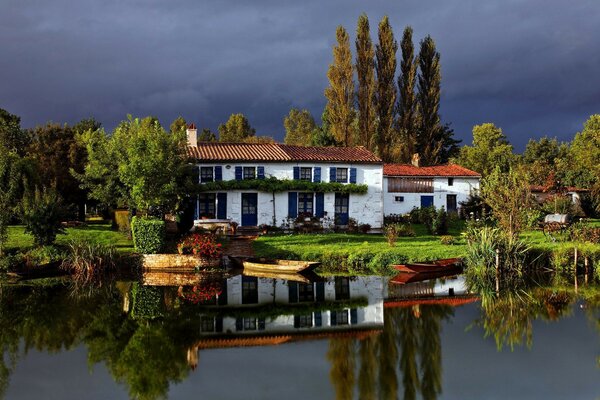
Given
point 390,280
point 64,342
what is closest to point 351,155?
point 390,280

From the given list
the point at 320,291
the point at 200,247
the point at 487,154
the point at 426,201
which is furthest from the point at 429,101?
the point at 320,291

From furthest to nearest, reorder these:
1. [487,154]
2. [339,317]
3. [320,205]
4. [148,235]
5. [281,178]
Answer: [487,154] < [320,205] < [281,178] < [148,235] < [339,317]

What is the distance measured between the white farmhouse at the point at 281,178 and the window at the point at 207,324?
62.3ft

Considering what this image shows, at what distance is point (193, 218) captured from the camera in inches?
1421

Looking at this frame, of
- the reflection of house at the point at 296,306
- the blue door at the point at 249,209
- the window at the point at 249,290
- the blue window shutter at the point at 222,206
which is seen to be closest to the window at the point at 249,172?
the blue door at the point at 249,209

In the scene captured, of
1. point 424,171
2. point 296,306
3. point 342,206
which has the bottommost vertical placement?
→ point 296,306

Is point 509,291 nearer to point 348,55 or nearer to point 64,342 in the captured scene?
point 64,342

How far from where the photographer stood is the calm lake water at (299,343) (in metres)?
11.2

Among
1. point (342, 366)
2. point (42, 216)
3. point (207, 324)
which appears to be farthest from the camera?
point (42, 216)

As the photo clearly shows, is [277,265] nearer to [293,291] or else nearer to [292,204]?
[293,291]

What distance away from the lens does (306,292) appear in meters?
21.4

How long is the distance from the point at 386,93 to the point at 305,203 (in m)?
18.0

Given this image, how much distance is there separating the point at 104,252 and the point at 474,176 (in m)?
29.6

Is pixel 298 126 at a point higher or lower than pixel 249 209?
higher
